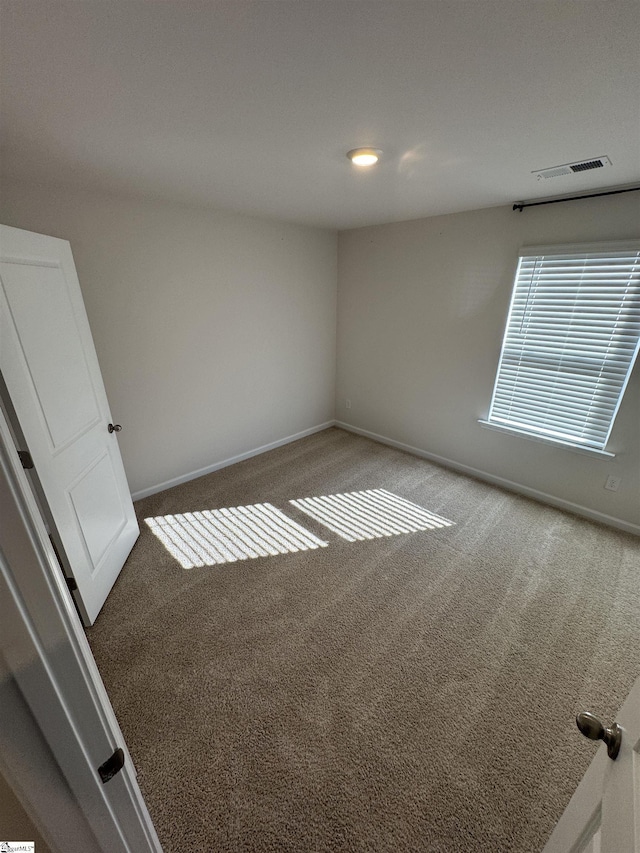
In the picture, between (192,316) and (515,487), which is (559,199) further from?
(192,316)

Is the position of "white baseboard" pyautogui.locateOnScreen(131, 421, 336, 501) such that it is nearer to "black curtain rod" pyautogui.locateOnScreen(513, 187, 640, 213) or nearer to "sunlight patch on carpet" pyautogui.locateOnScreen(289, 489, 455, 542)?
"sunlight patch on carpet" pyautogui.locateOnScreen(289, 489, 455, 542)

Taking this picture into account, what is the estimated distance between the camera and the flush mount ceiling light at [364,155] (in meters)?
1.54

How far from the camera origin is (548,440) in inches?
108

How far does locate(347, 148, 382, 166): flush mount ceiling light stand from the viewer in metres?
1.54

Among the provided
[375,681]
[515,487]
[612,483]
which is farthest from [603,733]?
[515,487]

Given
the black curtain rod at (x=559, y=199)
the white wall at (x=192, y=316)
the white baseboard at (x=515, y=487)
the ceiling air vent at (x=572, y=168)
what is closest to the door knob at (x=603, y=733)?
the ceiling air vent at (x=572, y=168)

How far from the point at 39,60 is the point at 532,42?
1334 millimetres

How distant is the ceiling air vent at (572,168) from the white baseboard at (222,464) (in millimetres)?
3045

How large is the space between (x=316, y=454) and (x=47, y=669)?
10.6 feet

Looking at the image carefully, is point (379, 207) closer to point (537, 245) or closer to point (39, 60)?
point (537, 245)

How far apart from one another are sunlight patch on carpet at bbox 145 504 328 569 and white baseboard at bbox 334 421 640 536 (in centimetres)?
172

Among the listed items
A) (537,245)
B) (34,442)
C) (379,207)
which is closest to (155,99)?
(34,442)

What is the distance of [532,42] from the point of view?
883 millimetres

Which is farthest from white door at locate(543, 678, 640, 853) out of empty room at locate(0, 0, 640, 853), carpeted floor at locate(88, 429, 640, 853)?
carpeted floor at locate(88, 429, 640, 853)
